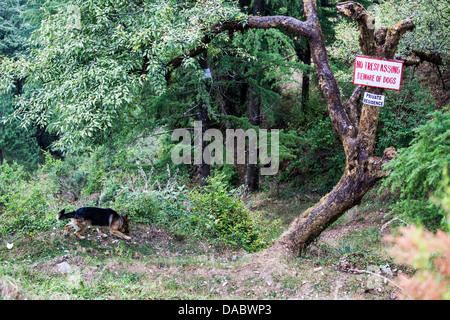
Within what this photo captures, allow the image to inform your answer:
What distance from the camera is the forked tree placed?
6.84 meters

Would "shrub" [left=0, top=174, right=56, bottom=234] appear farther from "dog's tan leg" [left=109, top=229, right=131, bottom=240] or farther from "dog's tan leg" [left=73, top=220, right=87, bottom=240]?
"dog's tan leg" [left=109, top=229, right=131, bottom=240]

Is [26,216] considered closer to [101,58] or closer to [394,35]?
[101,58]

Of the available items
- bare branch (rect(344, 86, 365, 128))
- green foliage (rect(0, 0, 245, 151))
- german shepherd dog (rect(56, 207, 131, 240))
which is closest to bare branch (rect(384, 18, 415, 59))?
bare branch (rect(344, 86, 365, 128))

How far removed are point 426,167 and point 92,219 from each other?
567 cm

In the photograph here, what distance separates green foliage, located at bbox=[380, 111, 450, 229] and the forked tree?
1.13 metres

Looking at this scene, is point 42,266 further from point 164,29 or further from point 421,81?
point 421,81

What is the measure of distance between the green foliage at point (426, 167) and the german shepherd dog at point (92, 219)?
5.02 meters

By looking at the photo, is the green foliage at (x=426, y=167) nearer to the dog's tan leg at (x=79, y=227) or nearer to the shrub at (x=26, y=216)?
the dog's tan leg at (x=79, y=227)

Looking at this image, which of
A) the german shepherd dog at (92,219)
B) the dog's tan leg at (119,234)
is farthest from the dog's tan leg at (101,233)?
the dog's tan leg at (119,234)

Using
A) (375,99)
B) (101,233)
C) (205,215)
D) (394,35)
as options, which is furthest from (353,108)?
(101,233)

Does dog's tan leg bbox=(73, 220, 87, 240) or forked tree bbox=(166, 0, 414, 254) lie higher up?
forked tree bbox=(166, 0, 414, 254)

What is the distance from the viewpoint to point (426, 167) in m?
4.86

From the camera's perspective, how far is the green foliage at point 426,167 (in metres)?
4.70

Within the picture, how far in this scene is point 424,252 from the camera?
2.66m
